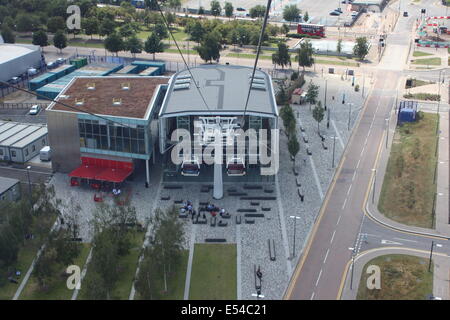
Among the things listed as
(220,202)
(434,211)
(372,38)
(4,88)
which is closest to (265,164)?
(220,202)

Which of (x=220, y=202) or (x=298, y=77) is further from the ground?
(x=298, y=77)

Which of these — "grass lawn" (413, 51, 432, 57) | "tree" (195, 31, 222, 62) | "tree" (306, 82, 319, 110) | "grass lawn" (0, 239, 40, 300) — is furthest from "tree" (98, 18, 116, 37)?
"grass lawn" (0, 239, 40, 300)

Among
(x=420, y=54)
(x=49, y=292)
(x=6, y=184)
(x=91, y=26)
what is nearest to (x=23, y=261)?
(x=49, y=292)

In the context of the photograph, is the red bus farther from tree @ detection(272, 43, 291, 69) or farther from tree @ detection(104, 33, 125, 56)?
tree @ detection(104, 33, 125, 56)

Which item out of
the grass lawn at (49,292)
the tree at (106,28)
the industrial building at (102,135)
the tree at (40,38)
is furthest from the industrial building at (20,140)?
the tree at (106,28)

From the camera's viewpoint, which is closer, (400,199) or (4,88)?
(400,199)

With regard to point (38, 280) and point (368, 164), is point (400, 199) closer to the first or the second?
point (368, 164)
